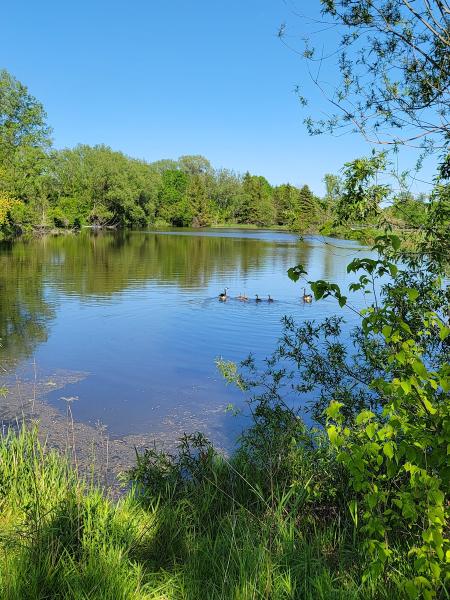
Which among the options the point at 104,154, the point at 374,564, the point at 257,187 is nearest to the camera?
the point at 374,564

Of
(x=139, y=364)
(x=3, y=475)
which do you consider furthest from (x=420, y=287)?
(x=139, y=364)

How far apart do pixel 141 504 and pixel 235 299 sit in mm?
17969

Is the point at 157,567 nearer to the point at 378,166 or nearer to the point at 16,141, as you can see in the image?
the point at 378,166

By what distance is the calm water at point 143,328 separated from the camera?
10266 mm

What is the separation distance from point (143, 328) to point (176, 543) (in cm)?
1380

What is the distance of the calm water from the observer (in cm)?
1027

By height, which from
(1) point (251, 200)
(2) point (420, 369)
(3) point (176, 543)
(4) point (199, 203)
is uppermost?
(1) point (251, 200)

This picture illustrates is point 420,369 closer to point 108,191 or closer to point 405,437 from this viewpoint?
point 405,437

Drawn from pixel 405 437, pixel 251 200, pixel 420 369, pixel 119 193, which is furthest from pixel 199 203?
pixel 420 369

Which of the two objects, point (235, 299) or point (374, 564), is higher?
point (374, 564)

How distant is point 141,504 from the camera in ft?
16.0

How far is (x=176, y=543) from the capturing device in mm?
4051

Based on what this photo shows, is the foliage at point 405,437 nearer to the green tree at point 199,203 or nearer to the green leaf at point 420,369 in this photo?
the green leaf at point 420,369

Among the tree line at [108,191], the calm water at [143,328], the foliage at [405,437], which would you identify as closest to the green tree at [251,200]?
the tree line at [108,191]
